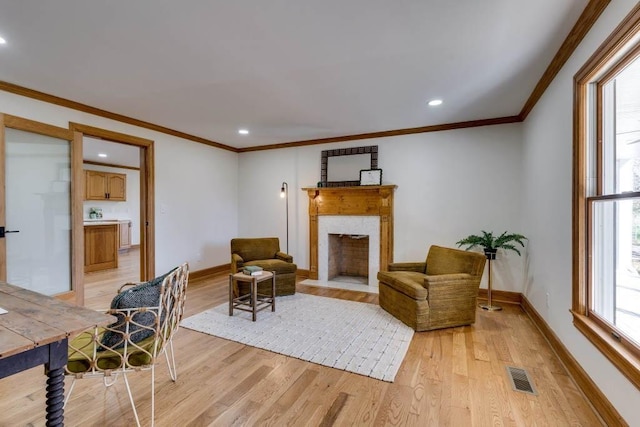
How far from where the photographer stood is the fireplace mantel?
4738mm

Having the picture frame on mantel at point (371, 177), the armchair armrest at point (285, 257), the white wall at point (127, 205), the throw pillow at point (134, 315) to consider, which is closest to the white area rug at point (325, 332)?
the armchair armrest at point (285, 257)

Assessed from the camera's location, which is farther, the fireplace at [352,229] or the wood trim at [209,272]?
the wood trim at [209,272]

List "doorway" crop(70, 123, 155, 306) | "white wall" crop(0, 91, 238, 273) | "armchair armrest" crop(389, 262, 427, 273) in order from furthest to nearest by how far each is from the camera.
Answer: "white wall" crop(0, 91, 238, 273) → "doorway" crop(70, 123, 155, 306) → "armchair armrest" crop(389, 262, 427, 273)

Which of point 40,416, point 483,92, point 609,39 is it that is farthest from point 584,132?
point 40,416

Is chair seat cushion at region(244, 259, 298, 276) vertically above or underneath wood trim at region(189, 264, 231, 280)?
above

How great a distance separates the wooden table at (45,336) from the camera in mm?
1080

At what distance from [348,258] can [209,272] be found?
2.59 metres

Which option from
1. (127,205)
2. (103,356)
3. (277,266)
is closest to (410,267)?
(277,266)

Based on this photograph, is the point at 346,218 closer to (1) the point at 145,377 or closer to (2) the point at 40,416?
(1) the point at 145,377

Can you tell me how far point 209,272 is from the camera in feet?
18.1

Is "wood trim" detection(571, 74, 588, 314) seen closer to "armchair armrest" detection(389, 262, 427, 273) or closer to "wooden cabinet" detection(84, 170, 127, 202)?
"armchair armrest" detection(389, 262, 427, 273)

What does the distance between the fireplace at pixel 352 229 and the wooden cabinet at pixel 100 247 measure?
168 inches

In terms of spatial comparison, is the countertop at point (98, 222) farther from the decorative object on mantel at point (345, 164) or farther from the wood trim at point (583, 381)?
the wood trim at point (583, 381)

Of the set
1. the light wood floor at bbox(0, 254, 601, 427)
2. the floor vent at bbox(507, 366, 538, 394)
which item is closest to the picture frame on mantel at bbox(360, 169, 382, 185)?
the light wood floor at bbox(0, 254, 601, 427)
